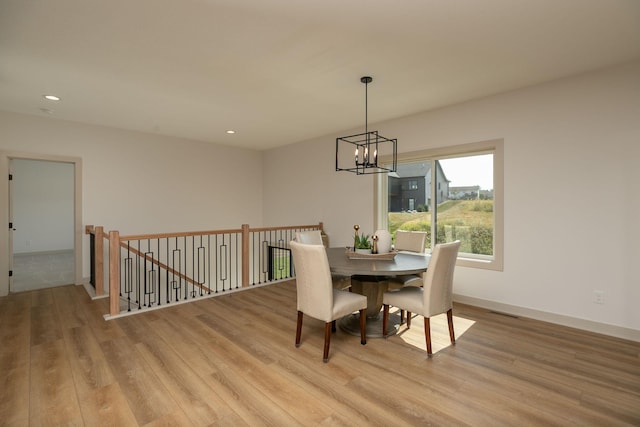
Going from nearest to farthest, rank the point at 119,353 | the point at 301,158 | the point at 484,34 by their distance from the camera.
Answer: the point at 484,34 → the point at 119,353 → the point at 301,158

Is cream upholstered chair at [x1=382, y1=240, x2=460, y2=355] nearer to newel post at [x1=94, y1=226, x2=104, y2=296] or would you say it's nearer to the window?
the window

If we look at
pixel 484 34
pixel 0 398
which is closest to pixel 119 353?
pixel 0 398

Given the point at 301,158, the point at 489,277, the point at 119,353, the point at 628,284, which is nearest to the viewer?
the point at 119,353

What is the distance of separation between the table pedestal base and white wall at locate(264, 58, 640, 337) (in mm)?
1313

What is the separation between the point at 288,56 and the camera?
278 cm

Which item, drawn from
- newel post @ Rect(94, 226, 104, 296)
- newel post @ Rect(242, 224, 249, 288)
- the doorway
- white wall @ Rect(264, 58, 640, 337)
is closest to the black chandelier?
white wall @ Rect(264, 58, 640, 337)

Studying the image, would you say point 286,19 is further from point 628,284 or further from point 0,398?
point 628,284

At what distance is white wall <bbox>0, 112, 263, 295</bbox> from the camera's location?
4605 millimetres

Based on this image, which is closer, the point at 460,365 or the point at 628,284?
the point at 460,365

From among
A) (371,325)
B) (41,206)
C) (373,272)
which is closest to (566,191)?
(373,272)

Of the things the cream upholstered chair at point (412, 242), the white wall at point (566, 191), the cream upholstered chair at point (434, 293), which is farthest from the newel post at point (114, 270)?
the white wall at point (566, 191)

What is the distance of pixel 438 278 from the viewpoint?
2598mm

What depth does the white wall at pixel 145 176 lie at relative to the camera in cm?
461

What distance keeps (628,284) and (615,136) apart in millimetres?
1427
